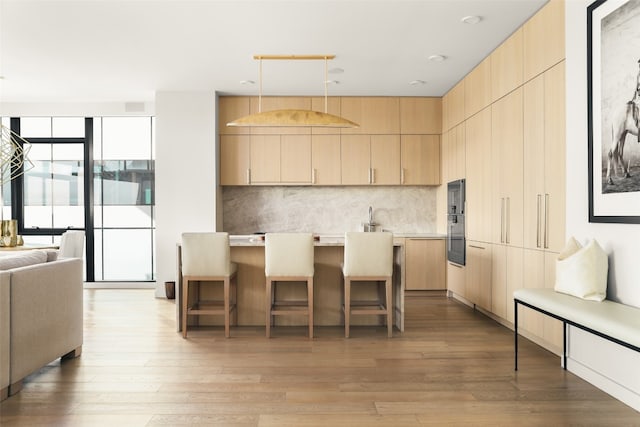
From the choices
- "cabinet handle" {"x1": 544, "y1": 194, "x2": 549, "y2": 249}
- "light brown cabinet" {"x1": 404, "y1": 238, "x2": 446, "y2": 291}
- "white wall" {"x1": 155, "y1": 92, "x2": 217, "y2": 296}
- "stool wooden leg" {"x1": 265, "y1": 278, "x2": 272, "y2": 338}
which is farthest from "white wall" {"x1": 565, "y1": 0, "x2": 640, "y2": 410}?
"white wall" {"x1": 155, "y1": 92, "x2": 217, "y2": 296}

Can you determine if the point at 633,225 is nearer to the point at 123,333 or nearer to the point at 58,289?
the point at 58,289

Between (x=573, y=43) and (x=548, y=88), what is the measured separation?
406 mm

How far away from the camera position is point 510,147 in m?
4.27

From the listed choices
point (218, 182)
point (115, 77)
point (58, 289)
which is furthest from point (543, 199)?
point (115, 77)

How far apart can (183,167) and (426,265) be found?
339 cm

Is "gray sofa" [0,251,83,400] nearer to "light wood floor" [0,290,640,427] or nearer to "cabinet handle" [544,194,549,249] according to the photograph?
"light wood floor" [0,290,640,427]

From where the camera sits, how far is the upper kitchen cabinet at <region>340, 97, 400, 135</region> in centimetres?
653

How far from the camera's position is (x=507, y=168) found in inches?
171

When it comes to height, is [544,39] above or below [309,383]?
above

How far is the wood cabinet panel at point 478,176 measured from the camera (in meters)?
4.82

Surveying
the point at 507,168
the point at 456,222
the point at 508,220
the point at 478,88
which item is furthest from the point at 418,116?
the point at 508,220

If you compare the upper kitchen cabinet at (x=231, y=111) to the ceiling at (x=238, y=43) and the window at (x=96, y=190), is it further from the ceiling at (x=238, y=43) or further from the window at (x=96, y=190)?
the window at (x=96, y=190)

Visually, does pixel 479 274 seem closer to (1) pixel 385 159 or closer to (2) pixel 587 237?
(2) pixel 587 237

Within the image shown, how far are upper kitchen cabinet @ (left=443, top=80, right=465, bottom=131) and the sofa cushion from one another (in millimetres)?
4492
